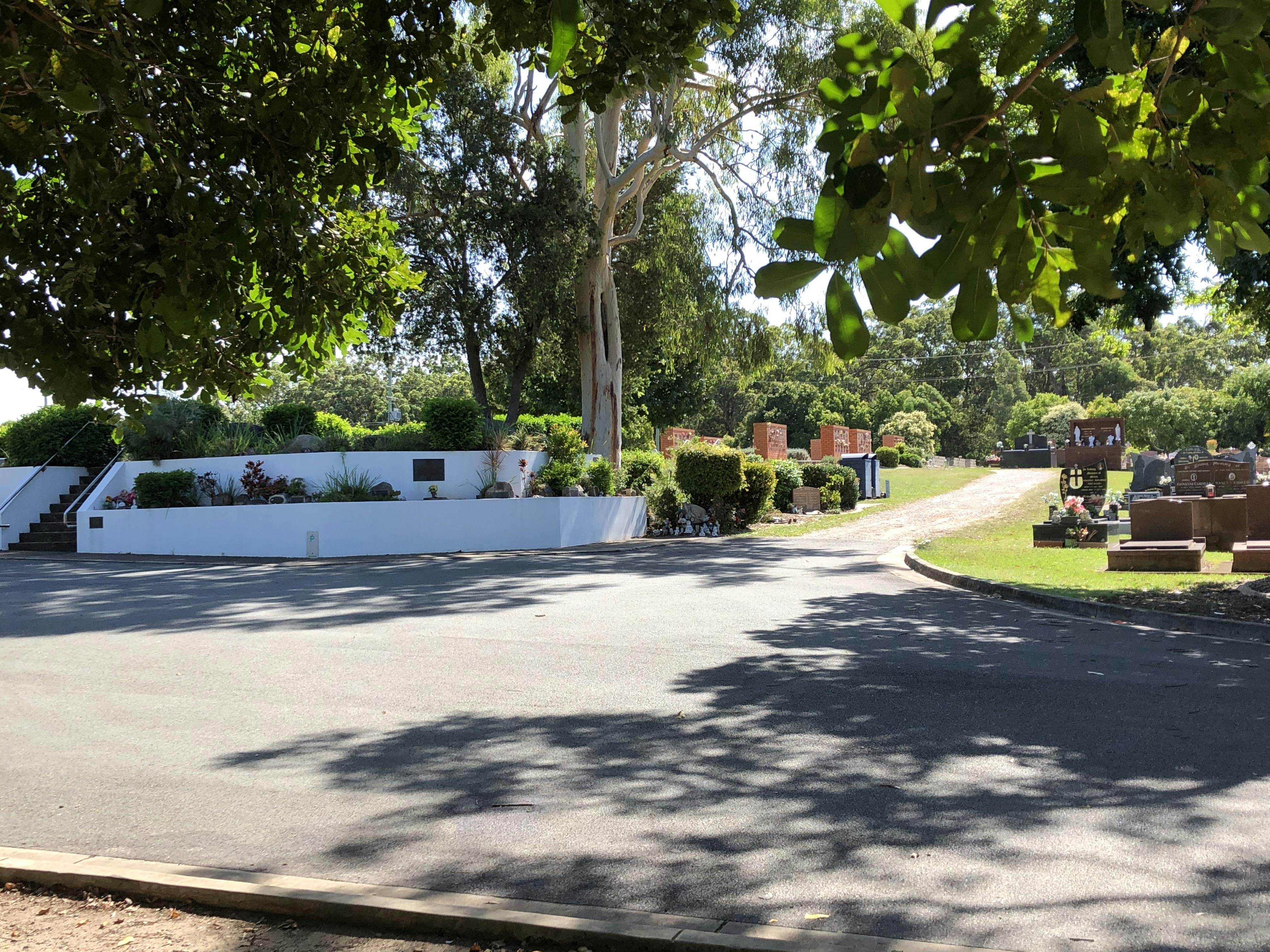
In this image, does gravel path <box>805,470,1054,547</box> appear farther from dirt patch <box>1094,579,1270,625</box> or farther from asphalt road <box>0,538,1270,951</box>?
asphalt road <box>0,538,1270,951</box>

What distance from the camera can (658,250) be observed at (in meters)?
28.5

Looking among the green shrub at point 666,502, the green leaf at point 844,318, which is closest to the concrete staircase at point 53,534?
the green shrub at point 666,502

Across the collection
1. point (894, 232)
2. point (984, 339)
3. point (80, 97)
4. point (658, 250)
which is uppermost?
point (658, 250)

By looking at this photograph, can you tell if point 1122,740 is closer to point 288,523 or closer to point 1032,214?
point 1032,214

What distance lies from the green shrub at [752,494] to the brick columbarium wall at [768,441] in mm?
14916

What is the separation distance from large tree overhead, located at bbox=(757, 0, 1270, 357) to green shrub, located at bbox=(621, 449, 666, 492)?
77.8 ft

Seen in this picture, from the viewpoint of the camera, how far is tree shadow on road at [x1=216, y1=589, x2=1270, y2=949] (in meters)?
3.75

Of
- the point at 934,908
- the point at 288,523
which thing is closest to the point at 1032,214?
the point at 934,908

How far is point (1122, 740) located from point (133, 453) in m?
21.3

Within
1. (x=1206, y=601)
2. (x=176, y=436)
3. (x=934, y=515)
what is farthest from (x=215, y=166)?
(x=934, y=515)

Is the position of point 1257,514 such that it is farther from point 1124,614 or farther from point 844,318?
point 844,318

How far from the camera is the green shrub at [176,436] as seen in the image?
21.6 meters

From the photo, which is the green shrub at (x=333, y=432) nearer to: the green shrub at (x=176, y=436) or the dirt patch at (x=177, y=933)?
the green shrub at (x=176, y=436)

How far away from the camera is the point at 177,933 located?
11.6 ft
